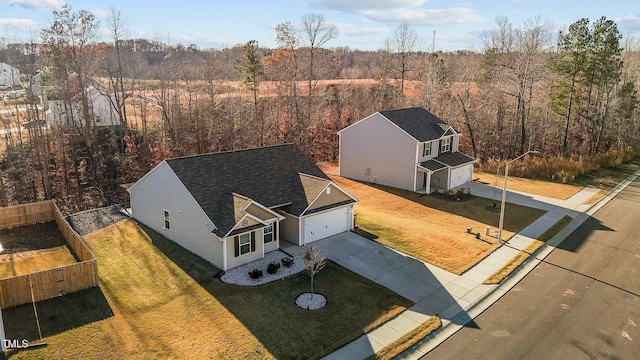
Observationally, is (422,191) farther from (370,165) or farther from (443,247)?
(443,247)

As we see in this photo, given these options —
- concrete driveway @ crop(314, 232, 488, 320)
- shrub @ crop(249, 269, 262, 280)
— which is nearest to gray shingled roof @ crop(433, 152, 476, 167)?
concrete driveway @ crop(314, 232, 488, 320)

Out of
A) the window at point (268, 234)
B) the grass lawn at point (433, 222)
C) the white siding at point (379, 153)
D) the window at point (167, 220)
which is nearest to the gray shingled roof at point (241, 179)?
the window at point (268, 234)

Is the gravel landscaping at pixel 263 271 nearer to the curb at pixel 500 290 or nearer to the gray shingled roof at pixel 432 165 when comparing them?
the curb at pixel 500 290

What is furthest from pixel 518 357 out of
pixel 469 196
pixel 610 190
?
pixel 610 190

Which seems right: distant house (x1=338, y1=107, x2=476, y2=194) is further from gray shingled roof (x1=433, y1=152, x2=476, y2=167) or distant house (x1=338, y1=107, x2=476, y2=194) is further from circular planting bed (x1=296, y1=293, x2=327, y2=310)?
circular planting bed (x1=296, y1=293, x2=327, y2=310)

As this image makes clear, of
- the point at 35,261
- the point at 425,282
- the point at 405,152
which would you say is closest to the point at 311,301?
the point at 425,282

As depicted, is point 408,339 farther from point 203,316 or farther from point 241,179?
point 241,179
